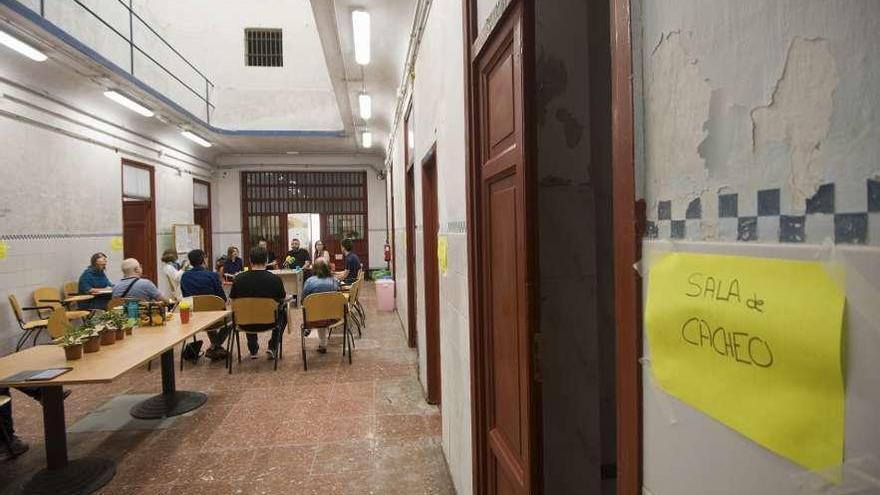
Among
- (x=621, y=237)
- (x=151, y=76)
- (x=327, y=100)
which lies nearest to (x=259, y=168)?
(x=327, y=100)

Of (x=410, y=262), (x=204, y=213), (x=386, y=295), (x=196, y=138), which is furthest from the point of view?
(x=204, y=213)

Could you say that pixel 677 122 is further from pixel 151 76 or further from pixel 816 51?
pixel 151 76

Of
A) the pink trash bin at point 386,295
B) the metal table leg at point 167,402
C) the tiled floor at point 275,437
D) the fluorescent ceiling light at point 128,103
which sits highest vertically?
the fluorescent ceiling light at point 128,103

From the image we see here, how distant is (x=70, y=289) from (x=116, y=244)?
1385 millimetres

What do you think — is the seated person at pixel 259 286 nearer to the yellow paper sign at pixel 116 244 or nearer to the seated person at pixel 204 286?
the seated person at pixel 204 286

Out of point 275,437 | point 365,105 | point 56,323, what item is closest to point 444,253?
point 275,437

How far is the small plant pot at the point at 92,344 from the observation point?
2.99 metres

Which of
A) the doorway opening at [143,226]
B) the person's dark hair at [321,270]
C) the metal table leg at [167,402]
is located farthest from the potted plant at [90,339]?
the doorway opening at [143,226]

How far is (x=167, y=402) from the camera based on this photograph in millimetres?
3965

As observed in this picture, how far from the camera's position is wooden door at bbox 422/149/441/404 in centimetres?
375

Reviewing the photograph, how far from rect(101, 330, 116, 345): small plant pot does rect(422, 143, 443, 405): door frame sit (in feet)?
7.40

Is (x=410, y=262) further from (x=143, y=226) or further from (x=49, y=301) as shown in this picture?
(x=143, y=226)

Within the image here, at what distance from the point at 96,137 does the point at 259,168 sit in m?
5.64

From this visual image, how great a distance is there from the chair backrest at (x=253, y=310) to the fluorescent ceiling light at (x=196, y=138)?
5.63 meters
